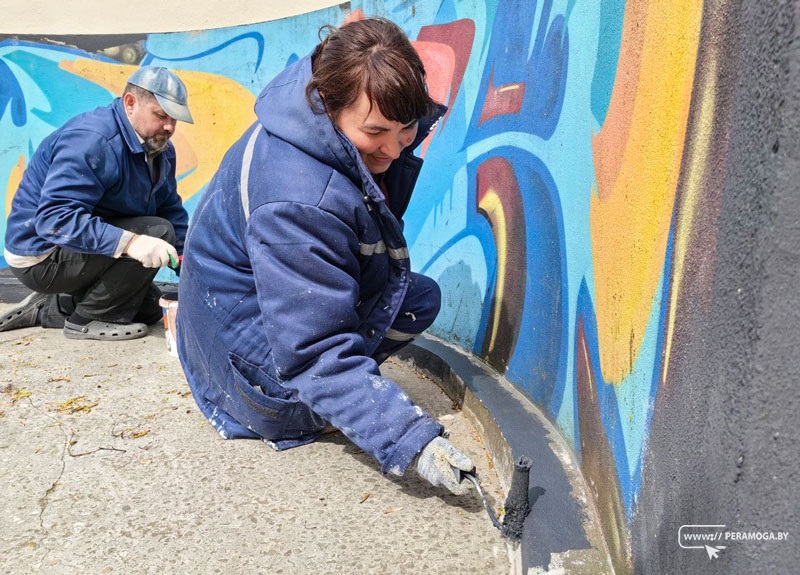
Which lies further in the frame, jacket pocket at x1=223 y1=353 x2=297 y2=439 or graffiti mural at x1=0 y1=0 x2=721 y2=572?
jacket pocket at x1=223 y1=353 x2=297 y2=439

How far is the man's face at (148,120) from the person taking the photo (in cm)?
314

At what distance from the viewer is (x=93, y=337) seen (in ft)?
11.3

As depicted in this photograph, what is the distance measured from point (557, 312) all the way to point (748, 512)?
1273 mm

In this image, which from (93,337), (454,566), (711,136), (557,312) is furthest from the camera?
(93,337)

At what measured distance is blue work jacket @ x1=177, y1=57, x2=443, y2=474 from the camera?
177cm

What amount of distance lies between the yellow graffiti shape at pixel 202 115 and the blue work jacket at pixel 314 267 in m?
2.63

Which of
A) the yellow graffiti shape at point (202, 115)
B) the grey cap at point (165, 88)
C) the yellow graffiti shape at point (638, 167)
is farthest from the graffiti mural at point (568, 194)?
the grey cap at point (165, 88)

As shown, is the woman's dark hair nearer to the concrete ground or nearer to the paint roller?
the paint roller

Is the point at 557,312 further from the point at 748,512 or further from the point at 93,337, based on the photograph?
the point at 93,337

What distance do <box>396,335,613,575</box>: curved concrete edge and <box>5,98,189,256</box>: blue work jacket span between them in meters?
1.64

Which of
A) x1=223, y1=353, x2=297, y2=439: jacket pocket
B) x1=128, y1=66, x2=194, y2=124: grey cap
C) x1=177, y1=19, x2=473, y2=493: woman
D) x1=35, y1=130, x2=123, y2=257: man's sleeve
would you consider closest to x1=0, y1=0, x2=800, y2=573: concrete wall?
x1=177, y1=19, x2=473, y2=493: woman

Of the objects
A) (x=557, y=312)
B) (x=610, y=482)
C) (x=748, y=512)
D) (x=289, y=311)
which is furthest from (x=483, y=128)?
(x=748, y=512)

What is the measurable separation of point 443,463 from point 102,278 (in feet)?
7.90

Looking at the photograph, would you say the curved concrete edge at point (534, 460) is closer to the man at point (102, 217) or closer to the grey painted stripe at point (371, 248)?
the grey painted stripe at point (371, 248)
